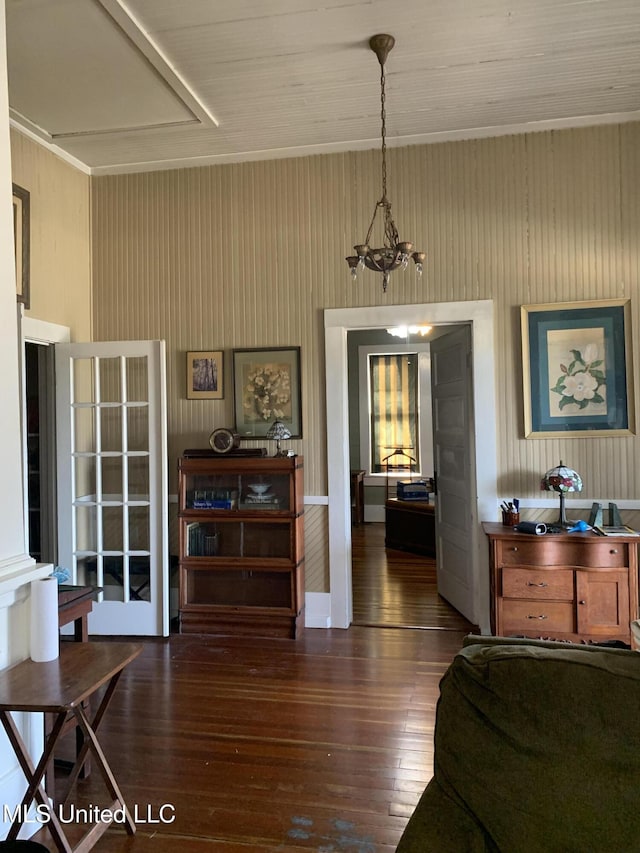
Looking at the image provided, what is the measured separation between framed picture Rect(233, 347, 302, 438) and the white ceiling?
1566mm

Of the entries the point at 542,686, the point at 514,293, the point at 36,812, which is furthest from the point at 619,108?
the point at 36,812

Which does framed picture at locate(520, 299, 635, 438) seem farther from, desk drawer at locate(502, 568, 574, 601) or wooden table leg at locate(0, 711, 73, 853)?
wooden table leg at locate(0, 711, 73, 853)

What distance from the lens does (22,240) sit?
13.2 feet

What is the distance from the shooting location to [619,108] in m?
4.03

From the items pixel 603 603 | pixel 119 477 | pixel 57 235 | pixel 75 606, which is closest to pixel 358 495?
pixel 119 477

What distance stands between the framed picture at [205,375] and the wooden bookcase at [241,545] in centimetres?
57

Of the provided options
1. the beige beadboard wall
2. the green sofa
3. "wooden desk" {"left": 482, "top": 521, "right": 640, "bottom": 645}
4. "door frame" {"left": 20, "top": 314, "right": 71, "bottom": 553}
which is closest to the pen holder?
"wooden desk" {"left": 482, "top": 521, "right": 640, "bottom": 645}

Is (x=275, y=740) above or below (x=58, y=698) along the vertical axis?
below

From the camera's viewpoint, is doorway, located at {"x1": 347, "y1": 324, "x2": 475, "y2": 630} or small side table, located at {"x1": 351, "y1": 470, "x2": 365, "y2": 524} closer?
doorway, located at {"x1": 347, "y1": 324, "x2": 475, "y2": 630}

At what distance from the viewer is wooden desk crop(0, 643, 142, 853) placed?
1.87m

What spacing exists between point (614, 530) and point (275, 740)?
2485 mm

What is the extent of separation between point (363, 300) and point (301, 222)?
0.80 meters

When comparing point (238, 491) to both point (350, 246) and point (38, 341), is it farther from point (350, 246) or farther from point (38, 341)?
point (350, 246)

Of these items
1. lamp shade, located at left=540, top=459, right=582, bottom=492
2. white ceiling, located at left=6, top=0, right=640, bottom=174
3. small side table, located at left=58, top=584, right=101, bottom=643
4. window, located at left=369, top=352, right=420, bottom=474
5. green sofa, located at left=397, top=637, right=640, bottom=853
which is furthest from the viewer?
window, located at left=369, top=352, right=420, bottom=474
